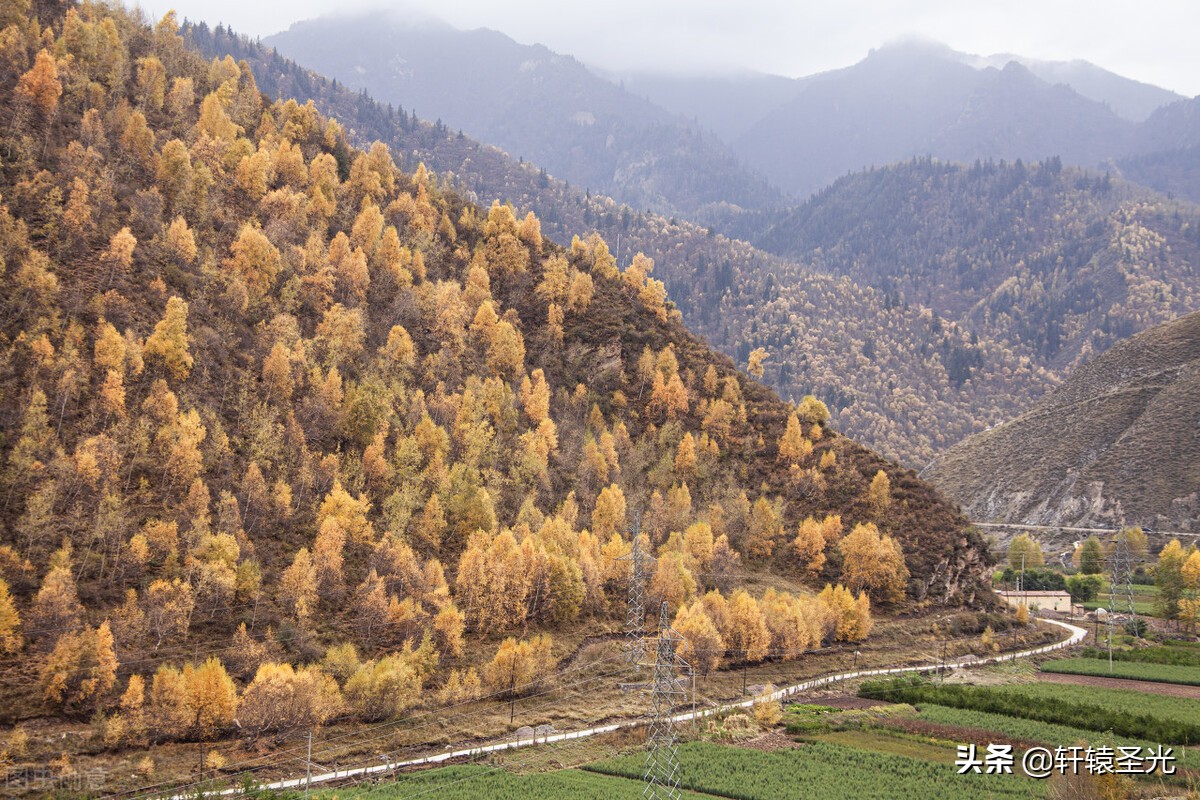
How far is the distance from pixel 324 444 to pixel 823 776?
6903 cm

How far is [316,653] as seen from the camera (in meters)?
89.2

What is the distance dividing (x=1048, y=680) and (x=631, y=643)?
46.2m

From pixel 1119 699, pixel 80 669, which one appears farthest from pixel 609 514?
pixel 80 669

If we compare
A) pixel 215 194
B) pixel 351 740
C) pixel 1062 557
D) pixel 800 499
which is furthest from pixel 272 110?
pixel 1062 557

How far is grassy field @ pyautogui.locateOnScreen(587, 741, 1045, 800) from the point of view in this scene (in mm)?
65125

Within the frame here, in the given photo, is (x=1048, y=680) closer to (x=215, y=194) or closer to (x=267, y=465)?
(x=267, y=465)

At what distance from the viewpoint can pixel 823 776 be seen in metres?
69.9

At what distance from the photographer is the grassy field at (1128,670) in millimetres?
102938

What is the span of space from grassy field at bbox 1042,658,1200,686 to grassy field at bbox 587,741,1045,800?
1777 inches

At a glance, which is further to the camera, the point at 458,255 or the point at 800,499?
the point at 458,255

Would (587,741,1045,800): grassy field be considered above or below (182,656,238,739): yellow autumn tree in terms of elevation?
above

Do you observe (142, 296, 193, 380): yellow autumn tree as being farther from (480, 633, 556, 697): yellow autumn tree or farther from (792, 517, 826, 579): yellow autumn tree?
(792, 517, 826, 579): yellow autumn tree

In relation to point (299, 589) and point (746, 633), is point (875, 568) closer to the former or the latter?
point (746, 633)

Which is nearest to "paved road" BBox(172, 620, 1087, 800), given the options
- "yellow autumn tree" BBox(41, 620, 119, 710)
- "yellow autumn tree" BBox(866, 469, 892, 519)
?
Answer: "yellow autumn tree" BBox(41, 620, 119, 710)
